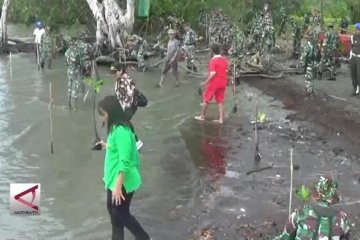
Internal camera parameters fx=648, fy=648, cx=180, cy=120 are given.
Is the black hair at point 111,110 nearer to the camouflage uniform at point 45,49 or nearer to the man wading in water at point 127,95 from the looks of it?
the man wading in water at point 127,95

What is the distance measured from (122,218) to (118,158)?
0.71 metres

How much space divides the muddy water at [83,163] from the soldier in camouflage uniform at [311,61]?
2.26m

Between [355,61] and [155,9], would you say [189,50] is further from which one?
[155,9]

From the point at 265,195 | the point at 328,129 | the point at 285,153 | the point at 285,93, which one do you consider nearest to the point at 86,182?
the point at 265,195

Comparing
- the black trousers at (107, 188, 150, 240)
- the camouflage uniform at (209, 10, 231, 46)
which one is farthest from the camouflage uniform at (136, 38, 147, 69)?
the black trousers at (107, 188, 150, 240)

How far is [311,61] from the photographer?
1634 cm

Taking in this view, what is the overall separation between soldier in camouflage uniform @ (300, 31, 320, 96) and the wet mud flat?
0.39 m

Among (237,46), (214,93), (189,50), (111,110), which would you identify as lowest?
(189,50)

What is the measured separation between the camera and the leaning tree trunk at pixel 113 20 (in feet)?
77.2

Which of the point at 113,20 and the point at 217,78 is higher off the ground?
the point at 113,20

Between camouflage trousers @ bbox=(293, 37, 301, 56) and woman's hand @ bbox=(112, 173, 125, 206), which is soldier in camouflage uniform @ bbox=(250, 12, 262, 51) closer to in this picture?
camouflage trousers @ bbox=(293, 37, 301, 56)

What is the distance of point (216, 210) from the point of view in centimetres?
813

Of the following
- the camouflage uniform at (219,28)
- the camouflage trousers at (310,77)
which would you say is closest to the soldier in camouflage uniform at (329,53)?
the camouflage trousers at (310,77)

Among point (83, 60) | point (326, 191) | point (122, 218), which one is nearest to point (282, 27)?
point (83, 60)
